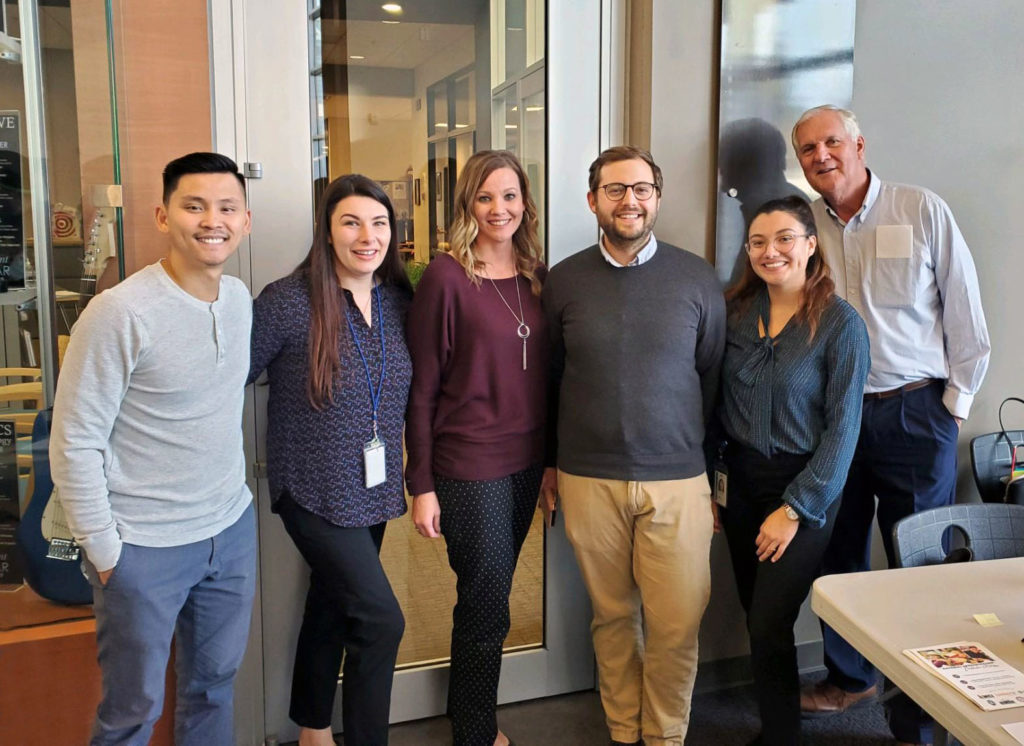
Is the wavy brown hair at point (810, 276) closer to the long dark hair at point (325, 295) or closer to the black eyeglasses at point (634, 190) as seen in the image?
the black eyeglasses at point (634, 190)

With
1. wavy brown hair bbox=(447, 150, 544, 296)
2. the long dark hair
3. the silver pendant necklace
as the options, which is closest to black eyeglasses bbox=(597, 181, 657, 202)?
wavy brown hair bbox=(447, 150, 544, 296)

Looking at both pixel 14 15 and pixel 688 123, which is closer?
pixel 14 15

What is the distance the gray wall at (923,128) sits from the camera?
2594 mm

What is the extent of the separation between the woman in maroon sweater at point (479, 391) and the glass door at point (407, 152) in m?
0.35

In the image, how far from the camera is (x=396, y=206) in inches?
95.9

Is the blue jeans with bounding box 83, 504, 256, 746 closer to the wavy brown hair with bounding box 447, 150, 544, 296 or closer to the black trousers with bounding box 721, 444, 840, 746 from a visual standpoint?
the wavy brown hair with bounding box 447, 150, 544, 296

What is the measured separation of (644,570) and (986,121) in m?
2.21

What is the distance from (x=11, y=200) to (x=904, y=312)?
2.50 m

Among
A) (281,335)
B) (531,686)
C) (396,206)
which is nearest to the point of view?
(281,335)

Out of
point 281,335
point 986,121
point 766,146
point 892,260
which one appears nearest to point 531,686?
point 281,335

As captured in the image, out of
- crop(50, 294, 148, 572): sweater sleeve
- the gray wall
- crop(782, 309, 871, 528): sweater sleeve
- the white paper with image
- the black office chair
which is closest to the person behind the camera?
the white paper with image

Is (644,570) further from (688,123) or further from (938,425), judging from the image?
(688,123)

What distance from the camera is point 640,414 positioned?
2.15 metres

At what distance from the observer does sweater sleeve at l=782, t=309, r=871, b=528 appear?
6.77 ft
